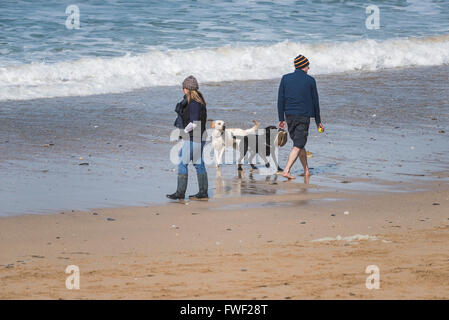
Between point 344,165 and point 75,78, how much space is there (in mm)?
10786

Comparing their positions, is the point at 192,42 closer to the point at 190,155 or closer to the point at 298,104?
the point at 298,104

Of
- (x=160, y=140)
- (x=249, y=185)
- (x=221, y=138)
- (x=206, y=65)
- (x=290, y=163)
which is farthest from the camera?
(x=206, y=65)

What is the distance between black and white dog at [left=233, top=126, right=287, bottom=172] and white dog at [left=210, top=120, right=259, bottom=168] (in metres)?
0.05

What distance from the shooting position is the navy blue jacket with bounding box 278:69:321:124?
32.3 feet

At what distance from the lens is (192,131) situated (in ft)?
28.9

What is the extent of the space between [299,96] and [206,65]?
39.7ft

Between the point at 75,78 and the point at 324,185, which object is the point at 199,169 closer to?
the point at 324,185

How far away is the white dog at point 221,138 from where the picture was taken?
34.1ft

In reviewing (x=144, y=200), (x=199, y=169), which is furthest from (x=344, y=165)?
→ (x=144, y=200)

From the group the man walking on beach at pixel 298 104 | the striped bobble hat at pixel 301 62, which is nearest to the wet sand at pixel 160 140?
the man walking on beach at pixel 298 104

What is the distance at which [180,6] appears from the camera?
28.8m

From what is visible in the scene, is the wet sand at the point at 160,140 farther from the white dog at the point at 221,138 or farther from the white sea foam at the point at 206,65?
the white sea foam at the point at 206,65

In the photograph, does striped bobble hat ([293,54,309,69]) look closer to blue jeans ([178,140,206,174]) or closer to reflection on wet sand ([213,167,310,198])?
reflection on wet sand ([213,167,310,198])

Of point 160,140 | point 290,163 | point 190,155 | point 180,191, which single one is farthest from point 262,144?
point 160,140
